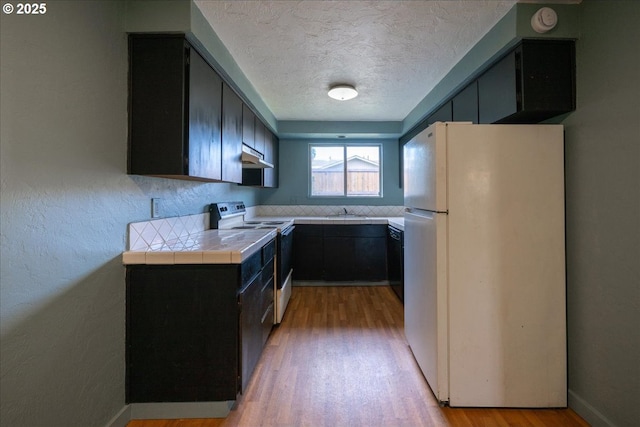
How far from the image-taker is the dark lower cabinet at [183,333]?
1.53 meters

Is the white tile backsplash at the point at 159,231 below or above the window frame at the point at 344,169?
below

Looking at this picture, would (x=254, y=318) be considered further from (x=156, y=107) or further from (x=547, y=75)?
(x=547, y=75)

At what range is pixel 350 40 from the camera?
6.39ft

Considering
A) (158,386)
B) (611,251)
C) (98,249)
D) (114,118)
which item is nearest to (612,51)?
(611,251)

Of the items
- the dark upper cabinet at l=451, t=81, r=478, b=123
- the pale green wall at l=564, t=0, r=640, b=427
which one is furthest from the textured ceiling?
the pale green wall at l=564, t=0, r=640, b=427

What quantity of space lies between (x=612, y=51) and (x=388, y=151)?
3.15 metres

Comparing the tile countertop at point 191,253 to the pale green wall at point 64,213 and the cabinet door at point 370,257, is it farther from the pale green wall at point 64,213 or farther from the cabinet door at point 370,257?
the cabinet door at point 370,257

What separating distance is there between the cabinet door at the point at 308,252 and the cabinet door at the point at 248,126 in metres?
1.43

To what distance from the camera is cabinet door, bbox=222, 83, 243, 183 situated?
2.10m

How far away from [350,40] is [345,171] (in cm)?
270

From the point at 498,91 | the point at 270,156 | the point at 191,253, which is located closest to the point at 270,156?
the point at 270,156

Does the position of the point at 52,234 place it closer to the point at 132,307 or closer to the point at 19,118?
the point at 19,118

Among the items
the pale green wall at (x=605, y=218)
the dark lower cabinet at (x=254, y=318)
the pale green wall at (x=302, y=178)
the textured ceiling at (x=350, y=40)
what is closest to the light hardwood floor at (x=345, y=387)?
the dark lower cabinet at (x=254, y=318)

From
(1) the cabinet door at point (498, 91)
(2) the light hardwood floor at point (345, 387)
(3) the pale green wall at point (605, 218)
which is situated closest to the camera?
(3) the pale green wall at point (605, 218)
